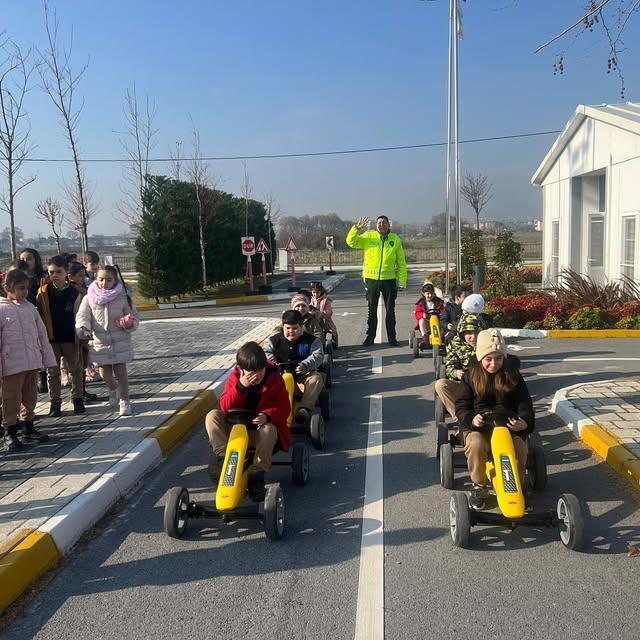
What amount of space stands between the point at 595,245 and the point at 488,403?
15.2 m

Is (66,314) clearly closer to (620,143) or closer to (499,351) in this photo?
(499,351)

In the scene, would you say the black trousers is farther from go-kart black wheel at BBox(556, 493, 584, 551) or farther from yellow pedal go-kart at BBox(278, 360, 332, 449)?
go-kart black wheel at BBox(556, 493, 584, 551)

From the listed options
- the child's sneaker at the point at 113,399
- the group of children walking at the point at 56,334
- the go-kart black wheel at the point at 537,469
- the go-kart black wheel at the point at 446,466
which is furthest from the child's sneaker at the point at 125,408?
the go-kart black wheel at the point at 537,469

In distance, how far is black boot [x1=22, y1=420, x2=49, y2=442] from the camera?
6.14 m

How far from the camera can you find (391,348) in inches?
460

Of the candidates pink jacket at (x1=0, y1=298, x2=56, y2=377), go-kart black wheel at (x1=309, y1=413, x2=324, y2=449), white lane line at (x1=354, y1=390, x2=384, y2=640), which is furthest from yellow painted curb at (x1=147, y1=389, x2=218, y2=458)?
white lane line at (x1=354, y1=390, x2=384, y2=640)

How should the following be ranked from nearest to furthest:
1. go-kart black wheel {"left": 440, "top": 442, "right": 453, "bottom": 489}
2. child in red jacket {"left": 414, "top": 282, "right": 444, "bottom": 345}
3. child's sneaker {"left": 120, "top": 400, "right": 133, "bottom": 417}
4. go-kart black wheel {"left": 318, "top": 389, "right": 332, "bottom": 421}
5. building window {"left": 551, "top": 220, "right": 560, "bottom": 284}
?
go-kart black wheel {"left": 440, "top": 442, "right": 453, "bottom": 489}
go-kart black wheel {"left": 318, "top": 389, "right": 332, "bottom": 421}
child's sneaker {"left": 120, "top": 400, "right": 133, "bottom": 417}
child in red jacket {"left": 414, "top": 282, "right": 444, "bottom": 345}
building window {"left": 551, "top": 220, "right": 560, "bottom": 284}

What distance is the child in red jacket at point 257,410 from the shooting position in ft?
15.4

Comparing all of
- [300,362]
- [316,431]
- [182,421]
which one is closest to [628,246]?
[300,362]

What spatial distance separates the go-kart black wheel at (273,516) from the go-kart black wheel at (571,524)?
1.82 m

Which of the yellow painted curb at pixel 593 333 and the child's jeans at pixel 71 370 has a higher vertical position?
the child's jeans at pixel 71 370

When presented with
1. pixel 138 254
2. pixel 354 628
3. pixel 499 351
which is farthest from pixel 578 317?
pixel 138 254

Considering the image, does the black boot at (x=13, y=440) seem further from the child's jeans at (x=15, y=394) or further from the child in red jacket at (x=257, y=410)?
the child in red jacket at (x=257, y=410)

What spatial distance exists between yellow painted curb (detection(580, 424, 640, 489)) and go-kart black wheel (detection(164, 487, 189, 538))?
342 centimetres
